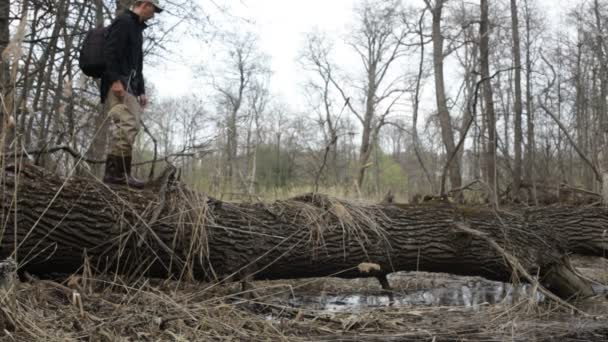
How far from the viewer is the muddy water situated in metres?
4.21

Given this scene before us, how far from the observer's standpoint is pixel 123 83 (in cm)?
437

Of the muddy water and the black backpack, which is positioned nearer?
the muddy water

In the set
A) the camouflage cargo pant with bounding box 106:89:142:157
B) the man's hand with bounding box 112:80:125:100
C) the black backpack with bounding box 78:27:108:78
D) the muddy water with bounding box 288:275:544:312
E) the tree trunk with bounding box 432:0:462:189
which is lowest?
the muddy water with bounding box 288:275:544:312

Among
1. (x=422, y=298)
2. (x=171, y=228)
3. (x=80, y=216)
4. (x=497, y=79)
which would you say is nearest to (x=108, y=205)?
(x=80, y=216)

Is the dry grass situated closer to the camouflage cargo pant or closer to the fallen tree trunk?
the fallen tree trunk

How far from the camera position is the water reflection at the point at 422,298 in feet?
13.9

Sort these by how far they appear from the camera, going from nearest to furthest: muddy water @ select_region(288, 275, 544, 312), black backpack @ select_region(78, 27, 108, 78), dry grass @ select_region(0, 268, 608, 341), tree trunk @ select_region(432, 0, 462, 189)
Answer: dry grass @ select_region(0, 268, 608, 341) → muddy water @ select_region(288, 275, 544, 312) → black backpack @ select_region(78, 27, 108, 78) → tree trunk @ select_region(432, 0, 462, 189)

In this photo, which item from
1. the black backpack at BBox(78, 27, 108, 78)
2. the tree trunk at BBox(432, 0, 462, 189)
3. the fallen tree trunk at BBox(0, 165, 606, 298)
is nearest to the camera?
the fallen tree trunk at BBox(0, 165, 606, 298)

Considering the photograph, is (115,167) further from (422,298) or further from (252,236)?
(422,298)

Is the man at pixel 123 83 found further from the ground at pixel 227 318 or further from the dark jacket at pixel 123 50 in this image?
the ground at pixel 227 318

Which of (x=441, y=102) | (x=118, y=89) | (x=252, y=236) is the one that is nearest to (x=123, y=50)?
(x=118, y=89)

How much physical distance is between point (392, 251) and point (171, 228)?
174cm

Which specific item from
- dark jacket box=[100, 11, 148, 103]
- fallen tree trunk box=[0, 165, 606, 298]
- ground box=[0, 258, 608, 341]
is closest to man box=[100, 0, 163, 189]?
dark jacket box=[100, 11, 148, 103]

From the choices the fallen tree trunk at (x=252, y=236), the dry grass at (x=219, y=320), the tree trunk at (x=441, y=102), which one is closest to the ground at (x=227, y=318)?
the dry grass at (x=219, y=320)
